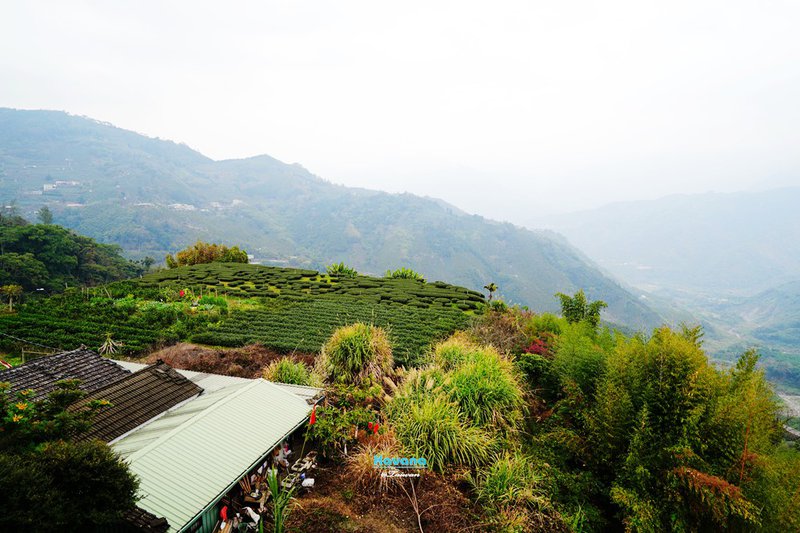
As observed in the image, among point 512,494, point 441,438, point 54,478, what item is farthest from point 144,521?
point 512,494

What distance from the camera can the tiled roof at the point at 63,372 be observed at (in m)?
6.75

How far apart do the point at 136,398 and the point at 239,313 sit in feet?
36.9

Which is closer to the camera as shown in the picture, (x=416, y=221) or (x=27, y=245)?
(x=27, y=245)

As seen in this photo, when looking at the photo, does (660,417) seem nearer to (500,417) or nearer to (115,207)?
(500,417)

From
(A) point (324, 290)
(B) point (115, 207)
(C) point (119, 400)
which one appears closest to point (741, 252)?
(A) point (324, 290)

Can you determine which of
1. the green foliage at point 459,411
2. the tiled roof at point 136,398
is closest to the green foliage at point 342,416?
the green foliage at point 459,411

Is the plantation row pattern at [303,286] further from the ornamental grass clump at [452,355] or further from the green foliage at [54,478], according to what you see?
the green foliage at [54,478]

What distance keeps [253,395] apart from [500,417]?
4630 mm

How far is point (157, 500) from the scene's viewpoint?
4719 mm

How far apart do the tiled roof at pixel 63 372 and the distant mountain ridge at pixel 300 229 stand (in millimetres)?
90939

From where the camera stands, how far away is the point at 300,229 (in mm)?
175750

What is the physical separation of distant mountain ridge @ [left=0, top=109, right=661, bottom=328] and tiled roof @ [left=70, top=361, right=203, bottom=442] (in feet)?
295

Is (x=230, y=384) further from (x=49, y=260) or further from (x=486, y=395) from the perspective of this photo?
(x=49, y=260)

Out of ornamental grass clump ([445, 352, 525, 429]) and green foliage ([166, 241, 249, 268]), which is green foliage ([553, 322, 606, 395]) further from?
green foliage ([166, 241, 249, 268])
